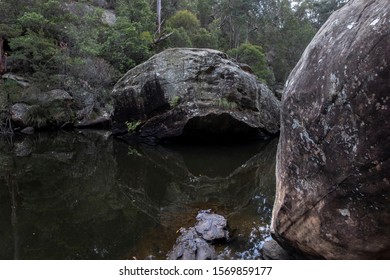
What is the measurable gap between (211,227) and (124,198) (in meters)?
2.50

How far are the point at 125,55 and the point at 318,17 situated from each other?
23888 mm

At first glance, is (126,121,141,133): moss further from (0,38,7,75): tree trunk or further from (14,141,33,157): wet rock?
(0,38,7,75): tree trunk

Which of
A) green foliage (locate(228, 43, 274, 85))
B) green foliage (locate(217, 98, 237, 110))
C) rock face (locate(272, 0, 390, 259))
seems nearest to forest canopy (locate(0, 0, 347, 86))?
green foliage (locate(228, 43, 274, 85))

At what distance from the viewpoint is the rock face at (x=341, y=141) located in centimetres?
280

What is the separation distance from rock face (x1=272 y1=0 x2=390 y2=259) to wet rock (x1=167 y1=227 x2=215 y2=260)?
107 cm

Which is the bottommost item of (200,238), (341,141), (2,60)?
(2,60)

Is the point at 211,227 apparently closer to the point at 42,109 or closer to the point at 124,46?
the point at 42,109

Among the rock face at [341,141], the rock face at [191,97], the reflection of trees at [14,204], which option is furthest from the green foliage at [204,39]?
the rock face at [341,141]

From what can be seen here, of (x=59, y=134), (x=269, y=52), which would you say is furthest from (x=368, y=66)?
(x=269, y=52)

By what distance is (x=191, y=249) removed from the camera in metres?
→ 4.47

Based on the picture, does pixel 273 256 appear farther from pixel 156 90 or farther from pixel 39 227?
pixel 156 90

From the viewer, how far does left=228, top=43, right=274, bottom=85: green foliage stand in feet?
82.7

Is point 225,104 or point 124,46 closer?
point 225,104

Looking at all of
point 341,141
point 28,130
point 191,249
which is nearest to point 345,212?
point 341,141
